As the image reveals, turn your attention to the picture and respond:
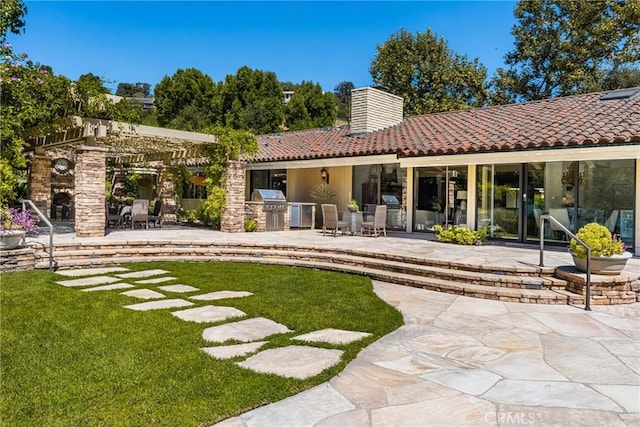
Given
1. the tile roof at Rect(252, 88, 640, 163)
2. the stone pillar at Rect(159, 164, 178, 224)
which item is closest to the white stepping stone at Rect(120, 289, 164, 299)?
the tile roof at Rect(252, 88, 640, 163)

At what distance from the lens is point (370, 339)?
5.25 m

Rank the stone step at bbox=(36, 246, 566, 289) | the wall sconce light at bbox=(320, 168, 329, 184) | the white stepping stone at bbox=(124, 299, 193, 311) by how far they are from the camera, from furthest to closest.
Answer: the wall sconce light at bbox=(320, 168, 329, 184), the stone step at bbox=(36, 246, 566, 289), the white stepping stone at bbox=(124, 299, 193, 311)

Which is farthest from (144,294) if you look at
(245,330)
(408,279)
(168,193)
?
(168,193)

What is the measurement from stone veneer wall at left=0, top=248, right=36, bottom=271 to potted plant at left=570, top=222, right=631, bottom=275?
11.1 m

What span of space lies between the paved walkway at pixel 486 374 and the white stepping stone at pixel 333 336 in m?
0.31

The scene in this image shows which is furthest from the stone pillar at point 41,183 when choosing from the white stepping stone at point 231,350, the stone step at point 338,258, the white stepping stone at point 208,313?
the white stepping stone at point 231,350

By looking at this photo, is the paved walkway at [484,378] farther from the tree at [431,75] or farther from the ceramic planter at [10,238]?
the tree at [431,75]

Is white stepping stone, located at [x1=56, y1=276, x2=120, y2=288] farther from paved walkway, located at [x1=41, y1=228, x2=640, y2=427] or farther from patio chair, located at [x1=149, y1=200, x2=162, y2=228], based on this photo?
patio chair, located at [x1=149, y1=200, x2=162, y2=228]

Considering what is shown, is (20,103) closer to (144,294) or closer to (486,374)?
(144,294)

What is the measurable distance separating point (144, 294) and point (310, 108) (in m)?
42.3

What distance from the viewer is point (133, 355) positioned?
446cm

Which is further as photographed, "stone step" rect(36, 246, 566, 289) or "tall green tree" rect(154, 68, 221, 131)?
"tall green tree" rect(154, 68, 221, 131)

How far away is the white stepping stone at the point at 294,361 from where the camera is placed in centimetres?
418

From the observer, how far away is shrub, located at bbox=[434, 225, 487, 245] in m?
12.8
